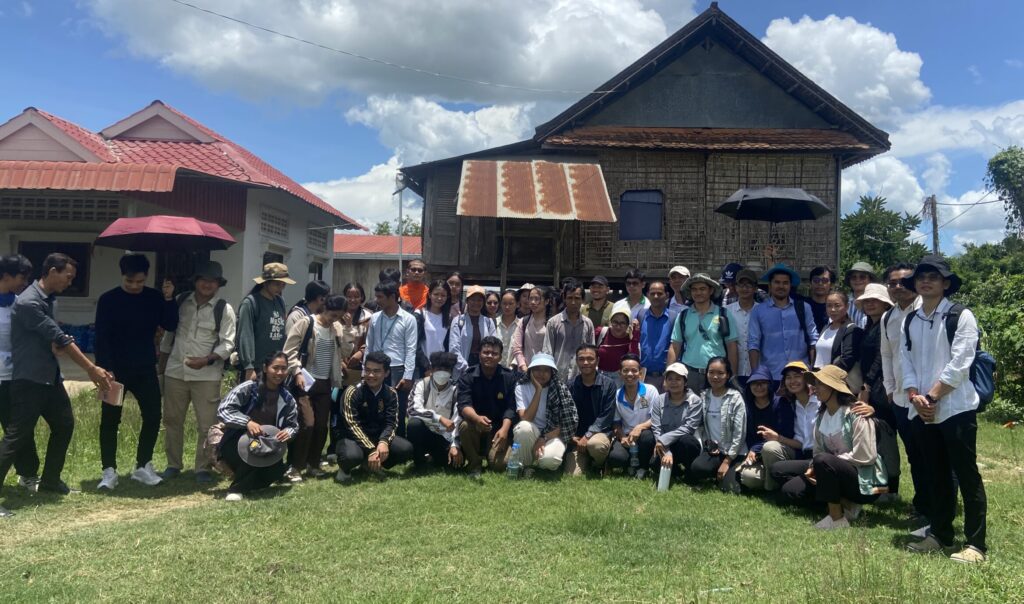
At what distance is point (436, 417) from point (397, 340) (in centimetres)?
86

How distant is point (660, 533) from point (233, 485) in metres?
3.43

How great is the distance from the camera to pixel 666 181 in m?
14.9

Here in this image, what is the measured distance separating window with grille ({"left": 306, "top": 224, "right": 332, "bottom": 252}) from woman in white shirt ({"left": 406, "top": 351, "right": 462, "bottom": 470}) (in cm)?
1168

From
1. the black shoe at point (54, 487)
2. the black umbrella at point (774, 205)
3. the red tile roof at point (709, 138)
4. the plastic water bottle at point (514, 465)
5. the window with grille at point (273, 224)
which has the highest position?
the red tile roof at point (709, 138)

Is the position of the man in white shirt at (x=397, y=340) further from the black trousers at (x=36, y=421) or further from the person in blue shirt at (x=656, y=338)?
the black trousers at (x=36, y=421)

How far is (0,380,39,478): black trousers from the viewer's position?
5.39 meters

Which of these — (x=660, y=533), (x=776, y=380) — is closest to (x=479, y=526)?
(x=660, y=533)

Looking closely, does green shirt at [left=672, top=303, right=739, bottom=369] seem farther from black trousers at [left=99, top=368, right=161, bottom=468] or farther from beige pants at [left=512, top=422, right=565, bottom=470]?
black trousers at [left=99, top=368, right=161, bottom=468]

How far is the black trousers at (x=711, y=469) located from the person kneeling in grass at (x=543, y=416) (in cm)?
111

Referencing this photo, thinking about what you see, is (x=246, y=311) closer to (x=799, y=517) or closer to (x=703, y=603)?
(x=703, y=603)

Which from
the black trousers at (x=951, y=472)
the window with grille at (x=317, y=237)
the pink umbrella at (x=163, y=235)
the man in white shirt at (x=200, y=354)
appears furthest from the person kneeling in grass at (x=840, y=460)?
the window with grille at (x=317, y=237)

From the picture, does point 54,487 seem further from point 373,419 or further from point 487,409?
point 487,409

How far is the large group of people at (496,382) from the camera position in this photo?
5.21m

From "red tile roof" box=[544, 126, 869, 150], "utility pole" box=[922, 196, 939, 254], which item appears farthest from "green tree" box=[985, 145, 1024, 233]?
"red tile roof" box=[544, 126, 869, 150]
